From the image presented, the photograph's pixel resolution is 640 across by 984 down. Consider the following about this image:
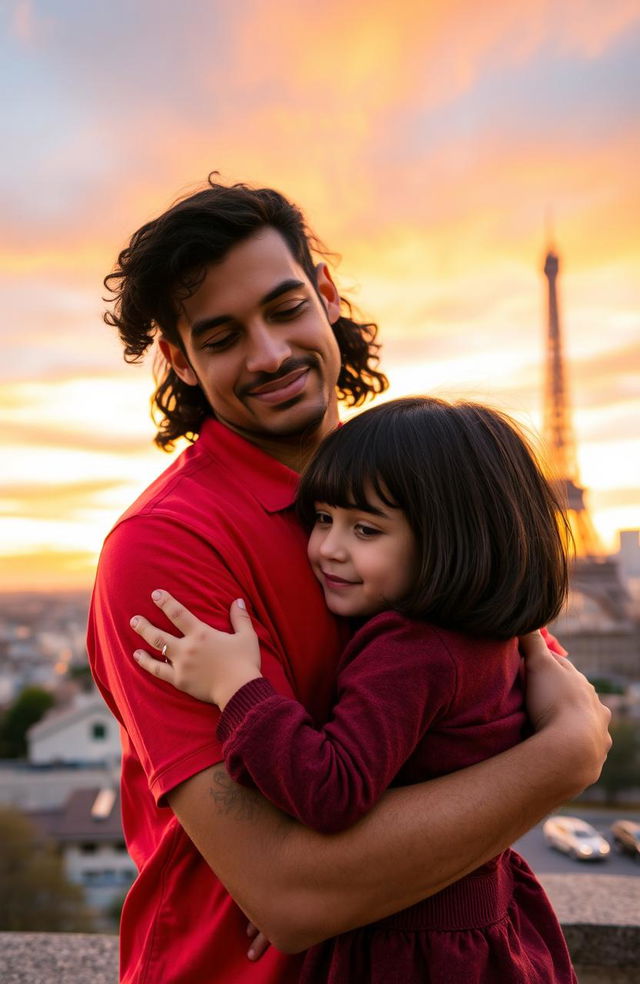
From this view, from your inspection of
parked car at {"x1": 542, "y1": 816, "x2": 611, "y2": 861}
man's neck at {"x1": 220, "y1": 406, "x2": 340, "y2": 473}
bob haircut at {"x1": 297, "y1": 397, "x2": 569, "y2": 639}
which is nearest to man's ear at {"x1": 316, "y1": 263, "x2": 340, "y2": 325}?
man's neck at {"x1": 220, "y1": 406, "x2": 340, "y2": 473}

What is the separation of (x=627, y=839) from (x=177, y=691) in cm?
1753

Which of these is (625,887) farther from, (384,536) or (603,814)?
(603,814)

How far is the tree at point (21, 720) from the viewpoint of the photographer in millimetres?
31422

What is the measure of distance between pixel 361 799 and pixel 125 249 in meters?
1.19

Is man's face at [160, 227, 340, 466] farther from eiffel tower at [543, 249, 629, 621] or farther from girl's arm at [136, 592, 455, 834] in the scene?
eiffel tower at [543, 249, 629, 621]

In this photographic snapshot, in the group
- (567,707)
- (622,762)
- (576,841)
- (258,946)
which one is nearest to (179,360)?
(567,707)

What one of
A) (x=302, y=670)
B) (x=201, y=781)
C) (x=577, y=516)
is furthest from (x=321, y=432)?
(x=577, y=516)

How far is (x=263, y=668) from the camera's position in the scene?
146 centimetres

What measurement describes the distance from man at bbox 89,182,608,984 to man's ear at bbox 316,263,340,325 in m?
0.18

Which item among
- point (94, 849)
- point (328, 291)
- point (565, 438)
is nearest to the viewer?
point (328, 291)

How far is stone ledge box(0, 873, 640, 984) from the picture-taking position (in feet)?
7.75

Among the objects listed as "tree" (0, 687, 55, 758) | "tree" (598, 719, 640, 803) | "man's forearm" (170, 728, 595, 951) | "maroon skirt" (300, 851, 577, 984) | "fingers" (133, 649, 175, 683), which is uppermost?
"fingers" (133, 649, 175, 683)

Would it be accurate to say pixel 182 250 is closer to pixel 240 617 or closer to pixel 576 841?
pixel 240 617

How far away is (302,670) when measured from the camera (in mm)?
1561
